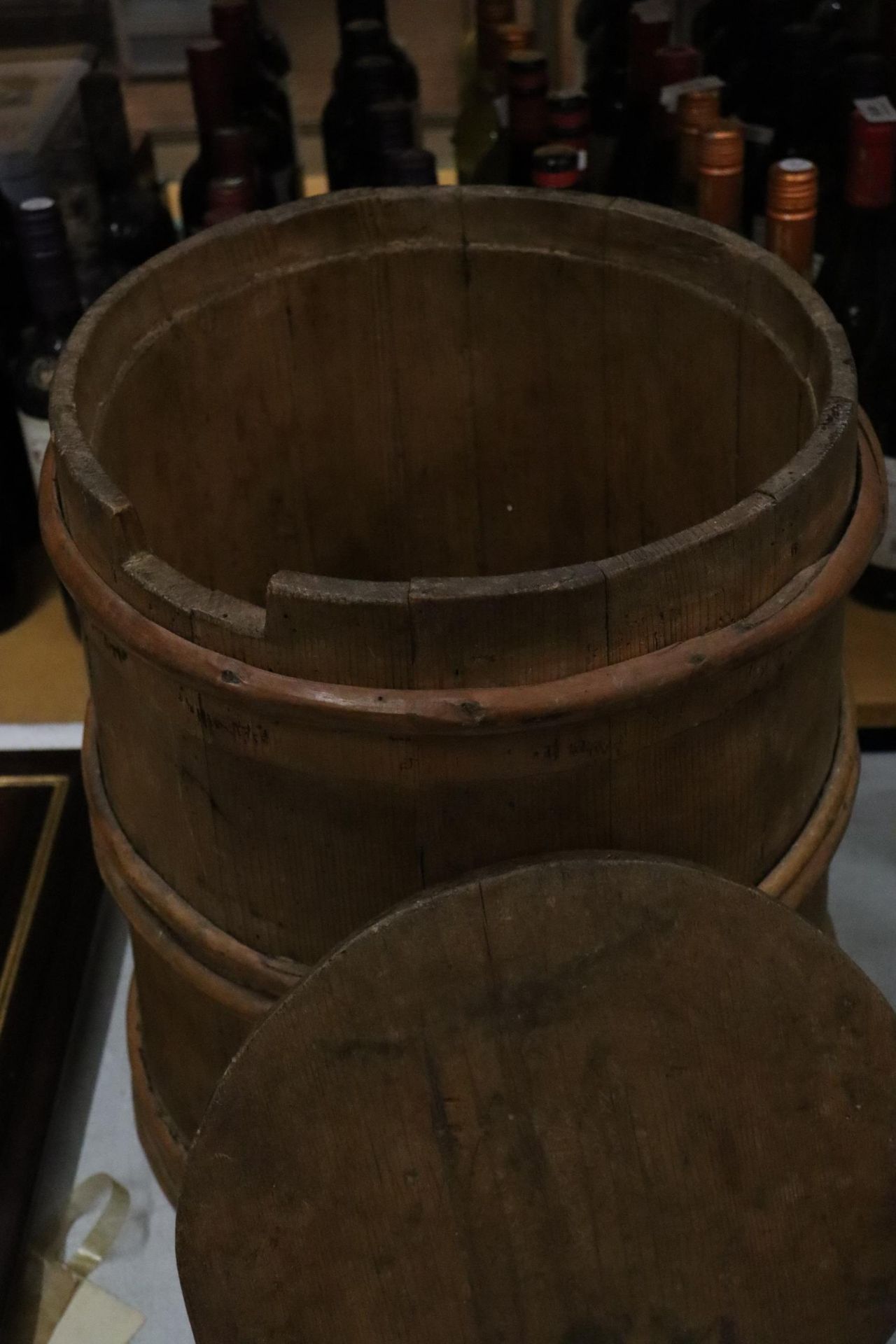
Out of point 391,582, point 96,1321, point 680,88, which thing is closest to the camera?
point 391,582

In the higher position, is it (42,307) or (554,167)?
(554,167)

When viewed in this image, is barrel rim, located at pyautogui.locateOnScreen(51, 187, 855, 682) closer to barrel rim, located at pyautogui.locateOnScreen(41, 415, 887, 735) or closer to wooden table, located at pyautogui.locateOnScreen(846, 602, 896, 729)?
barrel rim, located at pyautogui.locateOnScreen(41, 415, 887, 735)

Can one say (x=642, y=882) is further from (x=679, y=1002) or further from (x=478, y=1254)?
(x=478, y=1254)

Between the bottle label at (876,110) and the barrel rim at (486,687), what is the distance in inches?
24.5

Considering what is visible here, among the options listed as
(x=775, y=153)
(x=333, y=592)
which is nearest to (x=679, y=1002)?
(x=333, y=592)

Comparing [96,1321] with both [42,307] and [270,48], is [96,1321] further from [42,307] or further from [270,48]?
[270,48]

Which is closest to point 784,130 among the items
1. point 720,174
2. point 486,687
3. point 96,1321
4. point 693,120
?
point 693,120

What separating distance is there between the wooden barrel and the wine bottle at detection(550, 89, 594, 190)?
1.13ft

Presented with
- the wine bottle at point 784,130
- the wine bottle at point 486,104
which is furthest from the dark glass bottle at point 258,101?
the wine bottle at point 784,130

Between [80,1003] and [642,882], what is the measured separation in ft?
2.43

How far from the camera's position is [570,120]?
55.1 inches

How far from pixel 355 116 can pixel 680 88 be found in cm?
41

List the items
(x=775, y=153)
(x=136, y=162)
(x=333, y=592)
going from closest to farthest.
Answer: (x=333, y=592)
(x=775, y=153)
(x=136, y=162)

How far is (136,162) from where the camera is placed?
5.81ft
